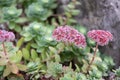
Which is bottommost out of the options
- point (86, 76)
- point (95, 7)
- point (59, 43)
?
point (86, 76)

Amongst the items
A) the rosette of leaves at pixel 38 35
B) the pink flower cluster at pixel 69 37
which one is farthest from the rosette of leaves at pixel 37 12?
the pink flower cluster at pixel 69 37

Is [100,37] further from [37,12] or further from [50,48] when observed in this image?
[37,12]

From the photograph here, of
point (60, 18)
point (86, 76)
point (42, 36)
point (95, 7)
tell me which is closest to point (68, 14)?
point (60, 18)

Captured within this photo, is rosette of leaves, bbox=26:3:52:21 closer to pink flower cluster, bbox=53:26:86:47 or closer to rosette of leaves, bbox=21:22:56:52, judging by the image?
rosette of leaves, bbox=21:22:56:52

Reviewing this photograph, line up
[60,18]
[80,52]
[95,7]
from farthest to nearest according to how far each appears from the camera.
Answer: [60,18]
[95,7]
[80,52]

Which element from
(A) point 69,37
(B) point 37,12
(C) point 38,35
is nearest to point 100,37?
(A) point 69,37

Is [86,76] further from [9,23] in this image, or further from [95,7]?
[9,23]

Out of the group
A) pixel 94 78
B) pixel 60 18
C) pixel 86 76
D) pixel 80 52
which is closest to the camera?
pixel 94 78

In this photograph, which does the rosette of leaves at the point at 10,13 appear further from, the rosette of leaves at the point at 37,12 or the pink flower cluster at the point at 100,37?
the pink flower cluster at the point at 100,37
